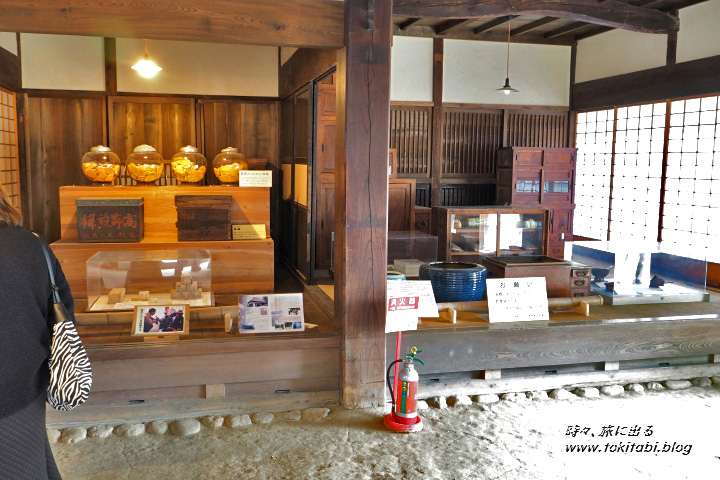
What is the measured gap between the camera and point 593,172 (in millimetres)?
10406

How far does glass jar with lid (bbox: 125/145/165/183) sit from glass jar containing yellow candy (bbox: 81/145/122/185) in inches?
5.4

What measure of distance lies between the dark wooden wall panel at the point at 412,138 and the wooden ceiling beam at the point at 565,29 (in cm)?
221

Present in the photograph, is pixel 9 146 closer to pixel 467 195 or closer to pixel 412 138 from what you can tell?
pixel 412 138

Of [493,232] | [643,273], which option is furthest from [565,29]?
[643,273]

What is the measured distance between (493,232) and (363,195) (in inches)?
172

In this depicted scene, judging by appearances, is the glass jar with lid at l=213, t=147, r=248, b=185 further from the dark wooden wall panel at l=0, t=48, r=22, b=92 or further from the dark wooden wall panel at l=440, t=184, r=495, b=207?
the dark wooden wall panel at l=440, t=184, r=495, b=207

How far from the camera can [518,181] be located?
9.99 m

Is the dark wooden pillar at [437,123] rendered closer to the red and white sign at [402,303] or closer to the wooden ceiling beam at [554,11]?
the wooden ceiling beam at [554,11]

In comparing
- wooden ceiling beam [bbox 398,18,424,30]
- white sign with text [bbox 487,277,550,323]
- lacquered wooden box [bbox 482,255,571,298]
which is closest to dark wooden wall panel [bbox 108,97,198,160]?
wooden ceiling beam [bbox 398,18,424,30]

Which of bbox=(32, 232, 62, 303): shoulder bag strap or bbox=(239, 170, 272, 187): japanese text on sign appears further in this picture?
bbox=(239, 170, 272, 187): japanese text on sign

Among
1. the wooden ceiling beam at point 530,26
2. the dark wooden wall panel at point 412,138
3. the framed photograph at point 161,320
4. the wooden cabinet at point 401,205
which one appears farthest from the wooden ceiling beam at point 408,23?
the framed photograph at point 161,320

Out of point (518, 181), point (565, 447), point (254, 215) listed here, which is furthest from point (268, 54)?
point (565, 447)

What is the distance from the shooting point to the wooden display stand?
5.29 meters

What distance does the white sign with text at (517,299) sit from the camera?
450cm
